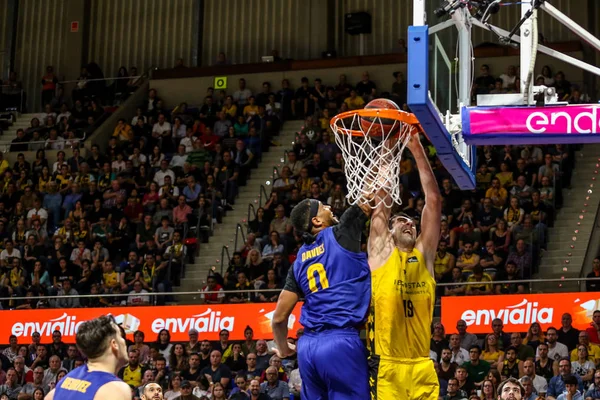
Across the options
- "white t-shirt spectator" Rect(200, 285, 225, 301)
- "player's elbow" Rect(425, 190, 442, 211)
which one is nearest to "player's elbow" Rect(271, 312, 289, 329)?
"player's elbow" Rect(425, 190, 442, 211)

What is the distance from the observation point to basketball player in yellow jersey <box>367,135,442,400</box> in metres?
7.00

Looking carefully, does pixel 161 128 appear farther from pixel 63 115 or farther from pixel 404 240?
pixel 404 240

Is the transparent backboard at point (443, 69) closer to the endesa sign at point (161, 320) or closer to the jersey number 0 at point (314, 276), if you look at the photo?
the jersey number 0 at point (314, 276)

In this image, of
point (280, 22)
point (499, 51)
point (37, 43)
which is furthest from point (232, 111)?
point (37, 43)

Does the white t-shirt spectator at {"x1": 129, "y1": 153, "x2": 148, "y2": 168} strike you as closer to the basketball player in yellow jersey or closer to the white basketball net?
the white basketball net

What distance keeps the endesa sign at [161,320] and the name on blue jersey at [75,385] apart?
1008 centimetres

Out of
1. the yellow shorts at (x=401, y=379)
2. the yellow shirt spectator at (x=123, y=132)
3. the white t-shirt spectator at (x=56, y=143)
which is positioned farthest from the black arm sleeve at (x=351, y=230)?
the white t-shirt spectator at (x=56, y=143)

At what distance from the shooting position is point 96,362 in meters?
5.40

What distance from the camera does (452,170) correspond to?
7.39 m

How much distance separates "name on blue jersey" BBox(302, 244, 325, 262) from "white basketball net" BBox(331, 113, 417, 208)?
399 mm

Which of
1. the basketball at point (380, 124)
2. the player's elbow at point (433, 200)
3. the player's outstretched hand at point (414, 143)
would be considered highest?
the basketball at point (380, 124)

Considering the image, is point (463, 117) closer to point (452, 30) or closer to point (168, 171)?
point (452, 30)

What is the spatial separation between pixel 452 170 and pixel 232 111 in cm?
1588

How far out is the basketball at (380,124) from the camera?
7312 millimetres
